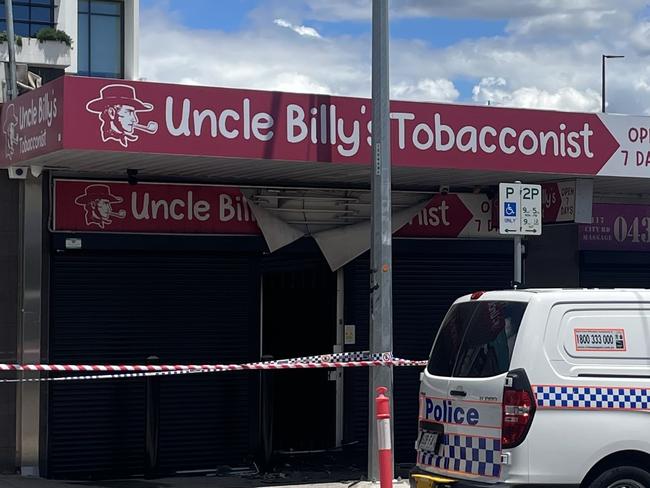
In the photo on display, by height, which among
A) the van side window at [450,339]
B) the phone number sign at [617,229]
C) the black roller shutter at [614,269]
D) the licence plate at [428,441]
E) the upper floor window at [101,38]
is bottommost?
the licence plate at [428,441]

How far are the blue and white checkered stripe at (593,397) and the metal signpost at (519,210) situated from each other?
2.84m

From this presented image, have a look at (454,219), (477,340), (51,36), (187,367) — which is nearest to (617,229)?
(454,219)

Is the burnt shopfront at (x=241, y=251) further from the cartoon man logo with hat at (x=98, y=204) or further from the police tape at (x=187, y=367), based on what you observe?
the police tape at (x=187, y=367)

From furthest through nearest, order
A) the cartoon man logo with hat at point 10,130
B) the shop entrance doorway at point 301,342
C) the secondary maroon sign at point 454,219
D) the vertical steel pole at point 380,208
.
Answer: the secondary maroon sign at point 454,219, the shop entrance doorway at point 301,342, the cartoon man logo with hat at point 10,130, the vertical steel pole at point 380,208

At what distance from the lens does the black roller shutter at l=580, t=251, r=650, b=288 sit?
15.6 metres

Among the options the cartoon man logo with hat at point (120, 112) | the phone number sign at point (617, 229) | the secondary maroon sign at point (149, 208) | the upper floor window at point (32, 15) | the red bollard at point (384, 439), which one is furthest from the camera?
the upper floor window at point (32, 15)

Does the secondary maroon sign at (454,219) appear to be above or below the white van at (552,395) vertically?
above

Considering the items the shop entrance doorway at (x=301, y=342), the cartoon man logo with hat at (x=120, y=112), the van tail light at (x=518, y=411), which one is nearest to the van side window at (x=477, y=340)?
the van tail light at (x=518, y=411)

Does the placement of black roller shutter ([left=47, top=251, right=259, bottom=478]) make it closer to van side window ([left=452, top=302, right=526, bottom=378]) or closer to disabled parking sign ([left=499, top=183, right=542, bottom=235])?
disabled parking sign ([left=499, top=183, right=542, bottom=235])

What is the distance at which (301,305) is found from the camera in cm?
1451

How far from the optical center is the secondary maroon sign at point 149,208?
1289 centimetres

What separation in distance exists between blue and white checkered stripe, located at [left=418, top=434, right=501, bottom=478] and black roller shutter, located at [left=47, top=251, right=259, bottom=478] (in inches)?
187

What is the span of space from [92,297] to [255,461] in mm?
2696

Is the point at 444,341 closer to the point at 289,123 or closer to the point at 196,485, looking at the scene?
the point at 289,123
